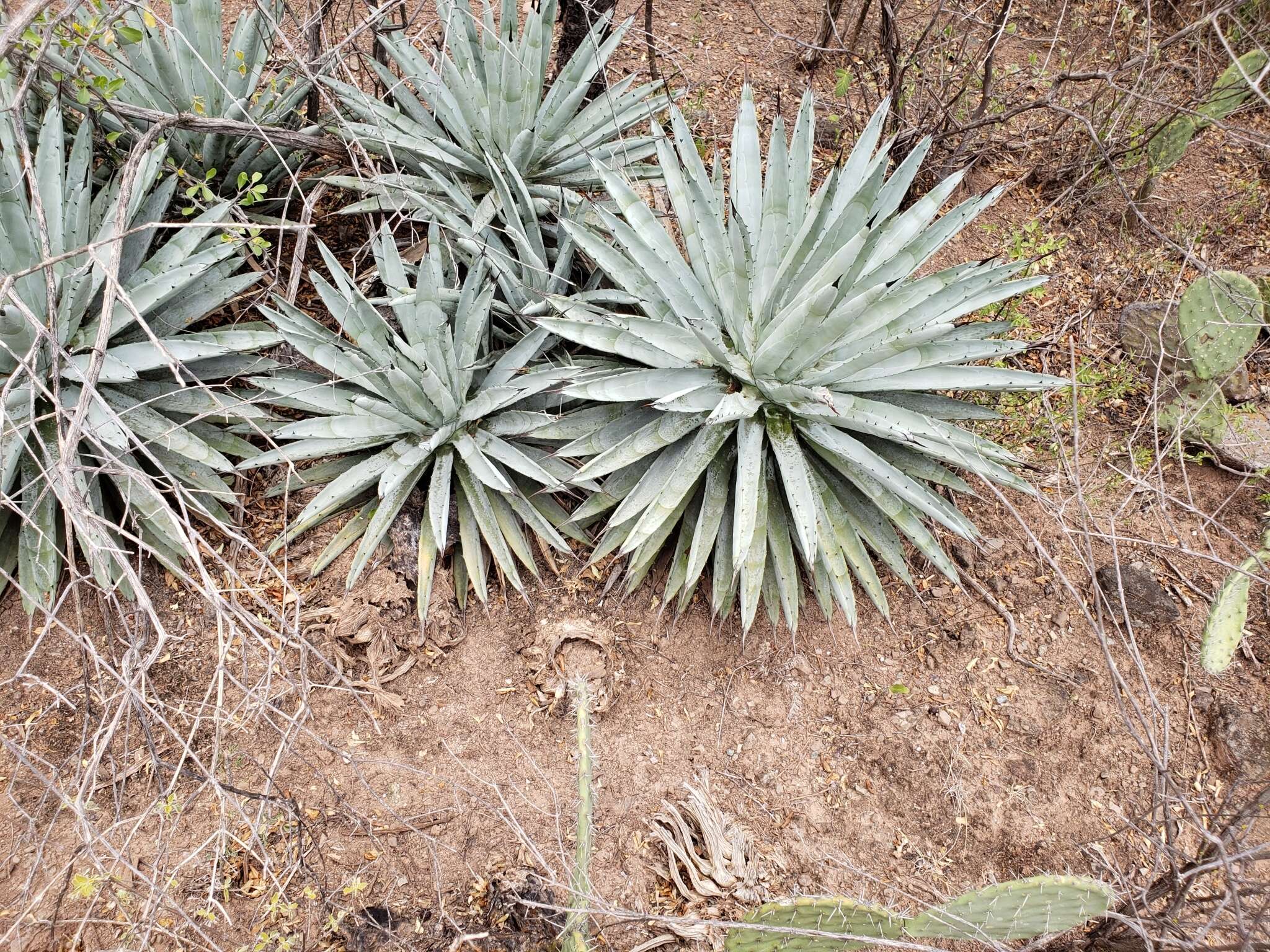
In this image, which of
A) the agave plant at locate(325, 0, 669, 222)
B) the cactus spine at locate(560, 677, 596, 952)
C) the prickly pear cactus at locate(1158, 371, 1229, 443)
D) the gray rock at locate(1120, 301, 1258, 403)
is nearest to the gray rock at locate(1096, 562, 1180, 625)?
the prickly pear cactus at locate(1158, 371, 1229, 443)

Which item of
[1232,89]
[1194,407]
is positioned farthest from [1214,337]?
[1232,89]

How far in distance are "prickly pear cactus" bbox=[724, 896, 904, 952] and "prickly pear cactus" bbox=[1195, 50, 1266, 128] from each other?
13.4 ft

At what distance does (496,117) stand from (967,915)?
11.4 ft

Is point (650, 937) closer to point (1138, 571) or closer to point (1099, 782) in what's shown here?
point (1099, 782)

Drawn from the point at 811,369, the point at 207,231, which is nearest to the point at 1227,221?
the point at 811,369

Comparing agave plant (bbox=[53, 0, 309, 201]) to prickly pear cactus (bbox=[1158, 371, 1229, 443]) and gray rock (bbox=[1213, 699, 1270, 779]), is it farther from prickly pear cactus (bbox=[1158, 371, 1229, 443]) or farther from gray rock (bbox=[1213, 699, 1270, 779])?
gray rock (bbox=[1213, 699, 1270, 779])

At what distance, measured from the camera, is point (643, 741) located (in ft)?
10.3

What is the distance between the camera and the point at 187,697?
10.3ft

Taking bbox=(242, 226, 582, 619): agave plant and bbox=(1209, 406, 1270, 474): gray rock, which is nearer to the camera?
bbox=(242, 226, 582, 619): agave plant

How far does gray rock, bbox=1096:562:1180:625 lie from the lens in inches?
136

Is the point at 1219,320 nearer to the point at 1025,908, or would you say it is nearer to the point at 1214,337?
the point at 1214,337

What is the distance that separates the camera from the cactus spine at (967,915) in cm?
211

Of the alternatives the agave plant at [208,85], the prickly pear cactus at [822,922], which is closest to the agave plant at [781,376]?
the prickly pear cactus at [822,922]

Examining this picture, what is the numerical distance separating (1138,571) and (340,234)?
3958 millimetres
